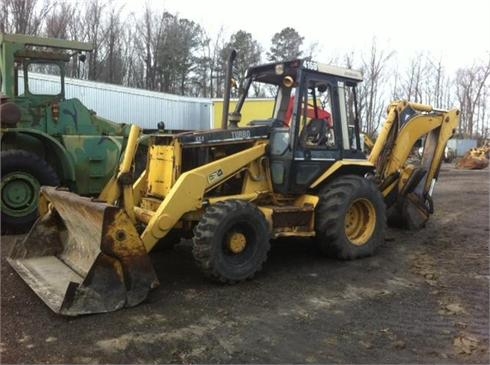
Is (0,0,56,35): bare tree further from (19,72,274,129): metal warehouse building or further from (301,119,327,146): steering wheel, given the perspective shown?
(301,119,327,146): steering wheel

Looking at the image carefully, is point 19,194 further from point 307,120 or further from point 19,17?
point 19,17

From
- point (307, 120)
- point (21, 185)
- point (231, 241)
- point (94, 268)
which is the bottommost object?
point (94, 268)

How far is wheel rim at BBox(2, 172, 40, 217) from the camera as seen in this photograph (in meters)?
8.31

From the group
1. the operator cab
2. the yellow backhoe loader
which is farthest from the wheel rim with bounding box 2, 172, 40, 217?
the operator cab

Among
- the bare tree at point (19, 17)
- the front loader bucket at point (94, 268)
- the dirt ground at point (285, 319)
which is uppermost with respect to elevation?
the bare tree at point (19, 17)

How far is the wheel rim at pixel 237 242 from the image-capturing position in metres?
5.70

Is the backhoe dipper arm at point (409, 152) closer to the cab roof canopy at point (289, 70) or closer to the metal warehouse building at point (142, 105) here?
the cab roof canopy at point (289, 70)

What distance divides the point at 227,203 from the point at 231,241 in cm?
39

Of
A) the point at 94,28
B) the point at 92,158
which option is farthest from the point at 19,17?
the point at 92,158

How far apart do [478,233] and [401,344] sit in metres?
5.22

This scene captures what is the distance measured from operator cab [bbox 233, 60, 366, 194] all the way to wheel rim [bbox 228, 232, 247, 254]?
1.13 meters

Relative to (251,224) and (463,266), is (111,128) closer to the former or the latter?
(251,224)

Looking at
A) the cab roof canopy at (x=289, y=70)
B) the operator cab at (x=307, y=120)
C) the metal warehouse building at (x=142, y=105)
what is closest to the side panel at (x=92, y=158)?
the operator cab at (x=307, y=120)

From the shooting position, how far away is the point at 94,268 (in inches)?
191
